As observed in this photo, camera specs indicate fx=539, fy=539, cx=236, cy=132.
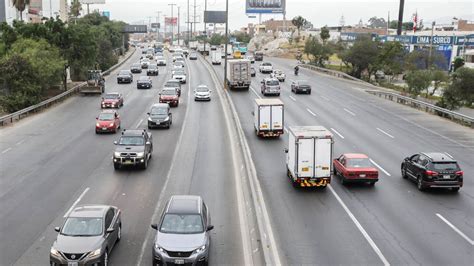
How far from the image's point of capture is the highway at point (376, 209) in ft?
54.1

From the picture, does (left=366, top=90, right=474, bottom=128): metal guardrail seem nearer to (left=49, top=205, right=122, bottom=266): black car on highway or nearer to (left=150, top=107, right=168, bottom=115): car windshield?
(left=150, top=107, right=168, bottom=115): car windshield

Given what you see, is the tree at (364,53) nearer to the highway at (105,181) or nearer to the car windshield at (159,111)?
the highway at (105,181)

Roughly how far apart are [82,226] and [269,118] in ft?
68.1

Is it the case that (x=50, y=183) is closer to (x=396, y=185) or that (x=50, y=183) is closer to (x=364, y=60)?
(x=396, y=185)

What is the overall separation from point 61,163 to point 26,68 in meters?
24.2

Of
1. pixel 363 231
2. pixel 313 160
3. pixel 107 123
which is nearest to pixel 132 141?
pixel 107 123

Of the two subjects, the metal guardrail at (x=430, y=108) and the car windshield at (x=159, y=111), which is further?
the metal guardrail at (x=430, y=108)

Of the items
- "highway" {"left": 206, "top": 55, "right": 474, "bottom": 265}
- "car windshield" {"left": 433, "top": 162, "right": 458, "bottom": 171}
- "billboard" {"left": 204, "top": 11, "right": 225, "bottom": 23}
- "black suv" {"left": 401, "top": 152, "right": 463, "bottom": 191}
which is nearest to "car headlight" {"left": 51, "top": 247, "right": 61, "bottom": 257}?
"highway" {"left": 206, "top": 55, "right": 474, "bottom": 265}

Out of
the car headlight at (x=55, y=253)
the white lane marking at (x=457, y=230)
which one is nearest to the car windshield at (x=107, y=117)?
the car headlight at (x=55, y=253)

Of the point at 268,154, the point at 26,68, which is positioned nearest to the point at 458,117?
the point at 268,154

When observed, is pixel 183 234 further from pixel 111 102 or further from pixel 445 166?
pixel 111 102

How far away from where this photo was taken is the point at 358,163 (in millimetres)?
24406

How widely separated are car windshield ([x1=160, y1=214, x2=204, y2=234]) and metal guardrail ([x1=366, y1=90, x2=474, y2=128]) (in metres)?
31.3

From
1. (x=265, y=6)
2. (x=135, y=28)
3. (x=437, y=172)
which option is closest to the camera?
(x=437, y=172)
